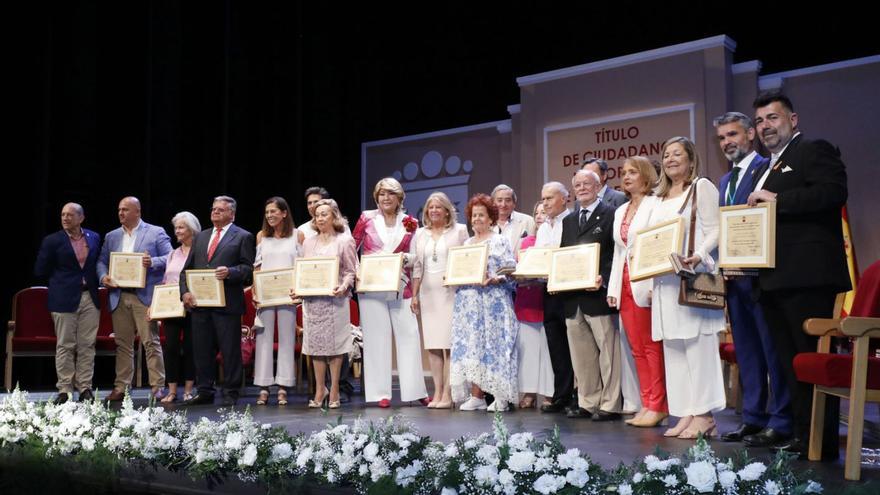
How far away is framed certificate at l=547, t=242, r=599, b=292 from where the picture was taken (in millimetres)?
4676

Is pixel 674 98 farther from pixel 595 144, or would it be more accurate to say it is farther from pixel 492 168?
pixel 492 168

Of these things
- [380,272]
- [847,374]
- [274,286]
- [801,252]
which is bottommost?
[847,374]

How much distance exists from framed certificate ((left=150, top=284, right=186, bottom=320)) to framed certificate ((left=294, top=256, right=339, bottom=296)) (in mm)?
1094

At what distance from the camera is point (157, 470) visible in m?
3.53

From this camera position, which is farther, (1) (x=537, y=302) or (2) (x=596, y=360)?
(1) (x=537, y=302)

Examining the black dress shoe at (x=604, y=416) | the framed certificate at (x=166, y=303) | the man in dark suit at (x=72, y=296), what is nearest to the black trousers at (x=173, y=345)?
the framed certificate at (x=166, y=303)

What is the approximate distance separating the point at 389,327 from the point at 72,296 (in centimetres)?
255

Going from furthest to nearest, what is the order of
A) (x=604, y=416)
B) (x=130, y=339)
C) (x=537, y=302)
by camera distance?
(x=130, y=339) → (x=537, y=302) → (x=604, y=416)

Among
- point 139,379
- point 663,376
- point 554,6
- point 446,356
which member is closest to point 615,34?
point 554,6

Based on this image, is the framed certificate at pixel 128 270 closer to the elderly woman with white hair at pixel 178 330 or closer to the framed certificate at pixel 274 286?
the elderly woman with white hair at pixel 178 330

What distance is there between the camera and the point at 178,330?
6301mm

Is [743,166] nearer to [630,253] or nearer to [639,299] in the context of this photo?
[630,253]

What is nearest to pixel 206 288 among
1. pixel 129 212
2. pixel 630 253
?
pixel 129 212

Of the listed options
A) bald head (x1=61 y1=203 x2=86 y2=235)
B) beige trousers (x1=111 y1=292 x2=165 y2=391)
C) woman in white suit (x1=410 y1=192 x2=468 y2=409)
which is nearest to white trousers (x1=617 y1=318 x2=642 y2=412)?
woman in white suit (x1=410 y1=192 x2=468 y2=409)
